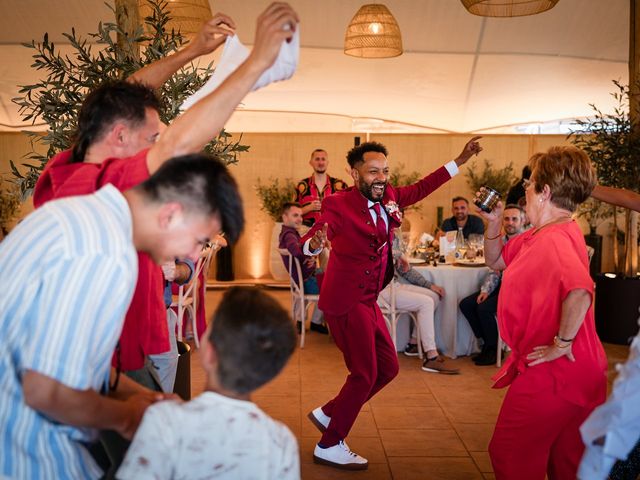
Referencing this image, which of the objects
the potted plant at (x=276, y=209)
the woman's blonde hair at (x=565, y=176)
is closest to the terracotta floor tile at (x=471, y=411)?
the woman's blonde hair at (x=565, y=176)

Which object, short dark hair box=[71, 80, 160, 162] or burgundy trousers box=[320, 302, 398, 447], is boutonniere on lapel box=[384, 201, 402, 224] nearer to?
burgundy trousers box=[320, 302, 398, 447]

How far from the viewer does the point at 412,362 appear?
20.6ft

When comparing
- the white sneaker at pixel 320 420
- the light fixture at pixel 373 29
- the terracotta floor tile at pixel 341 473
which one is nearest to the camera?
the terracotta floor tile at pixel 341 473

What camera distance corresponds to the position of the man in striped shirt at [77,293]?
1340 millimetres

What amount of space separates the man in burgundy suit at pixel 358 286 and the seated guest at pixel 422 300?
2132mm

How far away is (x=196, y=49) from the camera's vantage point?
2336 mm

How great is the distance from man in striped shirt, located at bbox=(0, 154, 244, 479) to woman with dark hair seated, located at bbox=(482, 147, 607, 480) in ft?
5.15

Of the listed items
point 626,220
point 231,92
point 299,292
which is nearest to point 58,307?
point 231,92

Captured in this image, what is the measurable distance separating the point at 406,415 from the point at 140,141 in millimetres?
3313

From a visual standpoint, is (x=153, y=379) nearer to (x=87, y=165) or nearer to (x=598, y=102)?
(x=87, y=165)

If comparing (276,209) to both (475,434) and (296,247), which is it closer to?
(296,247)

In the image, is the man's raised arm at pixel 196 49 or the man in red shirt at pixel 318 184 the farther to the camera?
the man in red shirt at pixel 318 184

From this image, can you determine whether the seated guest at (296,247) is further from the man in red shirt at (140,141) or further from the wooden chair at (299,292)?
the man in red shirt at (140,141)

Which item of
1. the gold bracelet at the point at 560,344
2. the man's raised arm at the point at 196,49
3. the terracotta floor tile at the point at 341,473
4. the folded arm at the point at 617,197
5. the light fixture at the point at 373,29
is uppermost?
the light fixture at the point at 373,29
